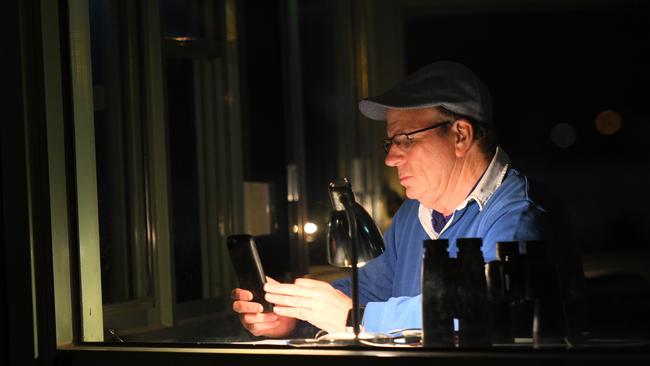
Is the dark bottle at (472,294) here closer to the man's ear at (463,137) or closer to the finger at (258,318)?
the man's ear at (463,137)

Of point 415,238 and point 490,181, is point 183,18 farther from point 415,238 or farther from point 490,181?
point 490,181

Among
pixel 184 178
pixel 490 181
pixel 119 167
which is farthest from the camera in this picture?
pixel 184 178

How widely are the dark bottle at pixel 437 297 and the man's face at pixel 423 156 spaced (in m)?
0.37

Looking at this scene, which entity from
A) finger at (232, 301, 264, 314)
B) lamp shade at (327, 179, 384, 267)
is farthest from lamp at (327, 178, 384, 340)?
finger at (232, 301, 264, 314)

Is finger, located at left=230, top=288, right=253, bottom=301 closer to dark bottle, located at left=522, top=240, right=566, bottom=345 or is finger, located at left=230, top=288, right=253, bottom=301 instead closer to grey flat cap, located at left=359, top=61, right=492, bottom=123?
grey flat cap, located at left=359, top=61, right=492, bottom=123

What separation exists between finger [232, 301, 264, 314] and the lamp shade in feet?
1.11

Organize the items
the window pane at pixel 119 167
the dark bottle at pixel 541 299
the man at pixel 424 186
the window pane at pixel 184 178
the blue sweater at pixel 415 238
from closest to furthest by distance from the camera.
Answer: the dark bottle at pixel 541 299 → the blue sweater at pixel 415 238 → the man at pixel 424 186 → the window pane at pixel 119 167 → the window pane at pixel 184 178

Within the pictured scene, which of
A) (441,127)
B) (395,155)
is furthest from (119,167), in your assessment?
(441,127)

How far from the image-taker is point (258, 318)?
6.05ft

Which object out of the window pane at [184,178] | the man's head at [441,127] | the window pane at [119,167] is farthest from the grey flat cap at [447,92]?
the window pane at [184,178]

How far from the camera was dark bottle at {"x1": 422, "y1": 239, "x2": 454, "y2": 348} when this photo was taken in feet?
4.65

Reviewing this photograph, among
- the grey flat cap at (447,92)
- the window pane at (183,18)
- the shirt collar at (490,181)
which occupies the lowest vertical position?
the shirt collar at (490,181)

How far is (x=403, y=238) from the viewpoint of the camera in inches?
75.3

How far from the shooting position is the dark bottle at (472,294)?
1.40 m
